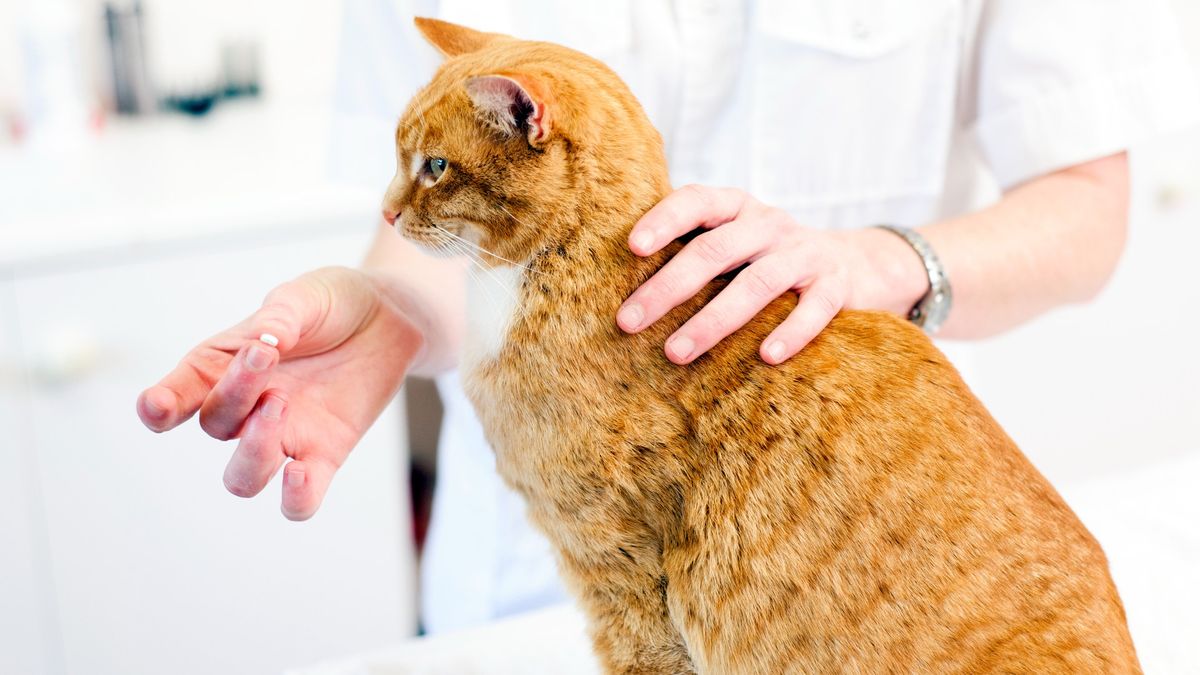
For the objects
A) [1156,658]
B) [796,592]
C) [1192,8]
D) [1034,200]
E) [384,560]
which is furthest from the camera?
[1192,8]

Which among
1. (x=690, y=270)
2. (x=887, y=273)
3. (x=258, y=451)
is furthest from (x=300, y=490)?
(x=887, y=273)

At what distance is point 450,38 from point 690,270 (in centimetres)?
25

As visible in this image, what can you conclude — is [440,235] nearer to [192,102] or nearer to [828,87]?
[828,87]

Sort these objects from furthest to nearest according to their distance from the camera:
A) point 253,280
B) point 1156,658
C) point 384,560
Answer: point 384,560 < point 253,280 < point 1156,658

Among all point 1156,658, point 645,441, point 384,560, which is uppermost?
point 645,441

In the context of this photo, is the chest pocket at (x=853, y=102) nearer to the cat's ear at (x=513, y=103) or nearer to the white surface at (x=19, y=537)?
the cat's ear at (x=513, y=103)

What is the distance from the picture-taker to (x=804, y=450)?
0.61 metres

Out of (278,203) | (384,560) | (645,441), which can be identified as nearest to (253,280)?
(278,203)

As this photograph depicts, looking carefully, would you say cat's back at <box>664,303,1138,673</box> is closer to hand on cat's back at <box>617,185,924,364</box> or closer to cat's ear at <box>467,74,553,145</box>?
hand on cat's back at <box>617,185,924,364</box>

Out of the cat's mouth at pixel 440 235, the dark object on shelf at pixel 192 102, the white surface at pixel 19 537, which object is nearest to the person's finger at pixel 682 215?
the cat's mouth at pixel 440 235

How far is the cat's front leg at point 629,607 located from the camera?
650 millimetres

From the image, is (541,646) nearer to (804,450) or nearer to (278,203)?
(804,450)

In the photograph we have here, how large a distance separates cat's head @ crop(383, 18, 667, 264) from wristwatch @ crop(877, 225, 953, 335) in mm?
290

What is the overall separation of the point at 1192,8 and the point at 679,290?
1.90 m
